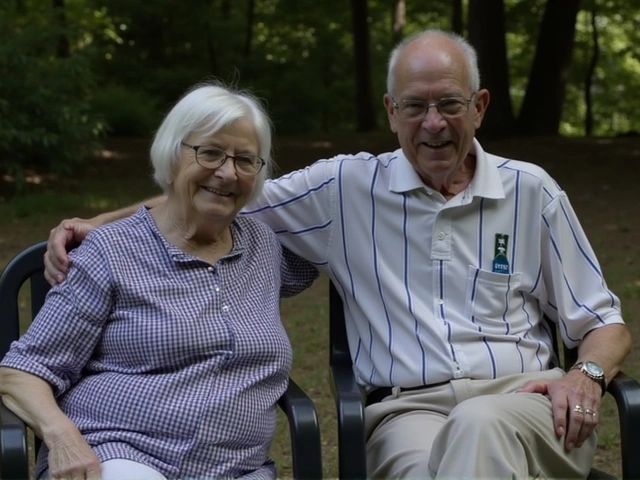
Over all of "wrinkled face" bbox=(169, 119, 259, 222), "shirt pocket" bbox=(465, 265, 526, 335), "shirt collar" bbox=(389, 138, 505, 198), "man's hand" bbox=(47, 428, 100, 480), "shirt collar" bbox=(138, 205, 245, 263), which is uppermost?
"wrinkled face" bbox=(169, 119, 259, 222)

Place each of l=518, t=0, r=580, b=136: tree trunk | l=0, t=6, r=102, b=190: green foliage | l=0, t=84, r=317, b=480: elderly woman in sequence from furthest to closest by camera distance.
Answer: l=518, t=0, r=580, b=136: tree trunk < l=0, t=6, r=102, b=190: green foliage < l=0, t=84, r=317, b=480: elderly woman

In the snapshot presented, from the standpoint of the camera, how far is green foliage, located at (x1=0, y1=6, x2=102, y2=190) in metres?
11.0

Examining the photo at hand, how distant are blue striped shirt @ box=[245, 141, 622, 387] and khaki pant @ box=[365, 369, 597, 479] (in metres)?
0.07

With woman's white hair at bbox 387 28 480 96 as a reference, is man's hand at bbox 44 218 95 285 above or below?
below

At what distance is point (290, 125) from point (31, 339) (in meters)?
19.5

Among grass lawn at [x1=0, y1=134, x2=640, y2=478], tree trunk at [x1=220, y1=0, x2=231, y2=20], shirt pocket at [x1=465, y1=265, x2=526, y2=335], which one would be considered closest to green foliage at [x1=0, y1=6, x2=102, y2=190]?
grass lawn at [x1=0, y1=134, x2=640, y2=478]

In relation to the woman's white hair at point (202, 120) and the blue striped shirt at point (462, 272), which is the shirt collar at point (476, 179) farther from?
the woman's white hair at point (202, 120)

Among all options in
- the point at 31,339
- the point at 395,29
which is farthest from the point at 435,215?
the point at 395,29

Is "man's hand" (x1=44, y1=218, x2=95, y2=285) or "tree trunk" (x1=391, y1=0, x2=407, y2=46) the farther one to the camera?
"tree trunk" (x1=391, y1=0, x2=407, y2=46)

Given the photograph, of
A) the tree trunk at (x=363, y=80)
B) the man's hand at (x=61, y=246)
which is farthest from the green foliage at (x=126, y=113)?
the man's hand at (x=61, y=246)

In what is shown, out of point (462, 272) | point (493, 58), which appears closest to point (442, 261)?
point (462, 272)

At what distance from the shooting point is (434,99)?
10.7 feet

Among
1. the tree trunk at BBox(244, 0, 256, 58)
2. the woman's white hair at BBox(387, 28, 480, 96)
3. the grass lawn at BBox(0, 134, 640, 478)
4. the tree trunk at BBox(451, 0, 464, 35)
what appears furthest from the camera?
the tree trunk at BBox(244, 0, 256, 58)

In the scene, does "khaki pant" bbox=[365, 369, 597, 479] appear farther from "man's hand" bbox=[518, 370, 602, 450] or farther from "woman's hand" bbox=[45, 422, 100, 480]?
"woman's hand" bbox=[45, 422, 100, 480]
